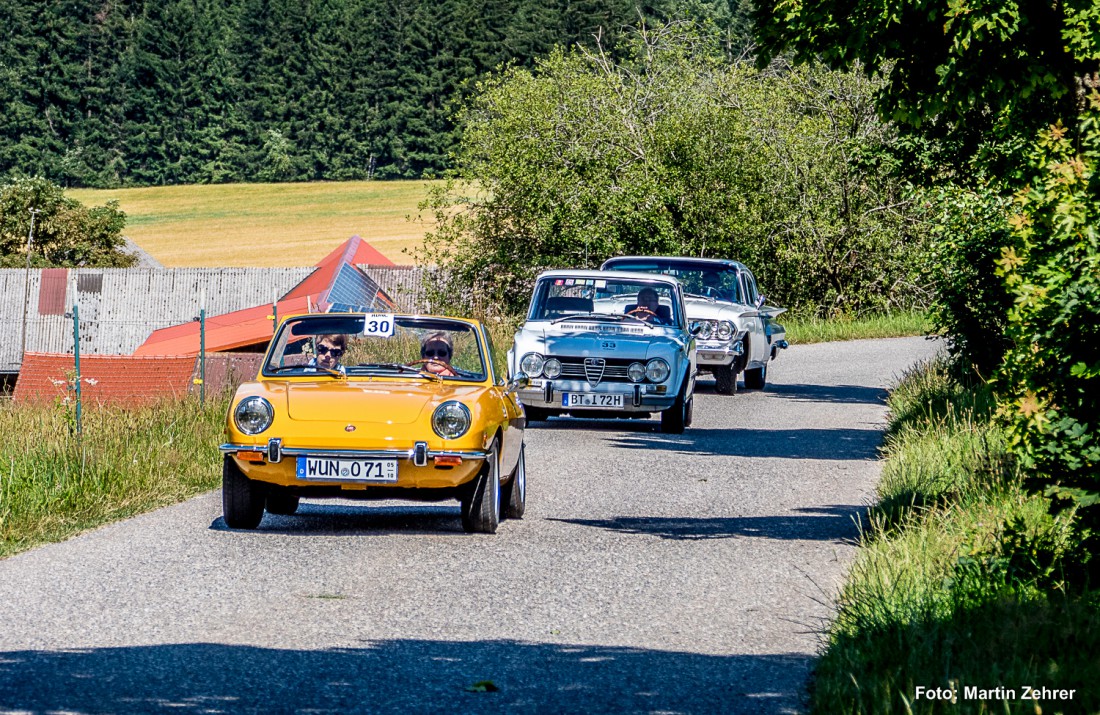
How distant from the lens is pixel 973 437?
12289mm


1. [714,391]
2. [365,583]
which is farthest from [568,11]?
[365,583]

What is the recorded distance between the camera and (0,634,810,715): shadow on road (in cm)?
569

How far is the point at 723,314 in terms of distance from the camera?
70.1 ft

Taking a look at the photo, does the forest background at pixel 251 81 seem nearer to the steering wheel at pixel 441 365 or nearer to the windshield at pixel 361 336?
the windshield at pixel 361 336

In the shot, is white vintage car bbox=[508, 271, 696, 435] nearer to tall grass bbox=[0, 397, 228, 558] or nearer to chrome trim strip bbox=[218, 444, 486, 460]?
tall grass bbox=[0, 397, 228, 558]

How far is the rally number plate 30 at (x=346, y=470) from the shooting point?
9.65m

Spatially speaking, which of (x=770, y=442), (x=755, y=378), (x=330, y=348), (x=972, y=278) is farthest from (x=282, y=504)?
(x=755, y=378)

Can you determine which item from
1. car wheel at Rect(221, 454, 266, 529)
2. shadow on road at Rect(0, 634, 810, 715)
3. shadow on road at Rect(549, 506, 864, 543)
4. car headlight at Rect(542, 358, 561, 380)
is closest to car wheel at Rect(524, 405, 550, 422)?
car headlight at Rect(542, 358, 561, 380)

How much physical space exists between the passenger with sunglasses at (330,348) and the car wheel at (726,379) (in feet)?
37.4

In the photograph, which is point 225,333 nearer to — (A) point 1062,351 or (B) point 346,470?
(B) point 346,470

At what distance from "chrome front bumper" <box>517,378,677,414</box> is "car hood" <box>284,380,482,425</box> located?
6071 mm

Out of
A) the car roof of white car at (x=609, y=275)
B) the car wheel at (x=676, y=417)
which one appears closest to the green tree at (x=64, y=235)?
the car roof of white car at (x=609, y=275)

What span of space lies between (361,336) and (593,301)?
692 centimetres

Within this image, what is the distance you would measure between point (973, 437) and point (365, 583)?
19.5ft
